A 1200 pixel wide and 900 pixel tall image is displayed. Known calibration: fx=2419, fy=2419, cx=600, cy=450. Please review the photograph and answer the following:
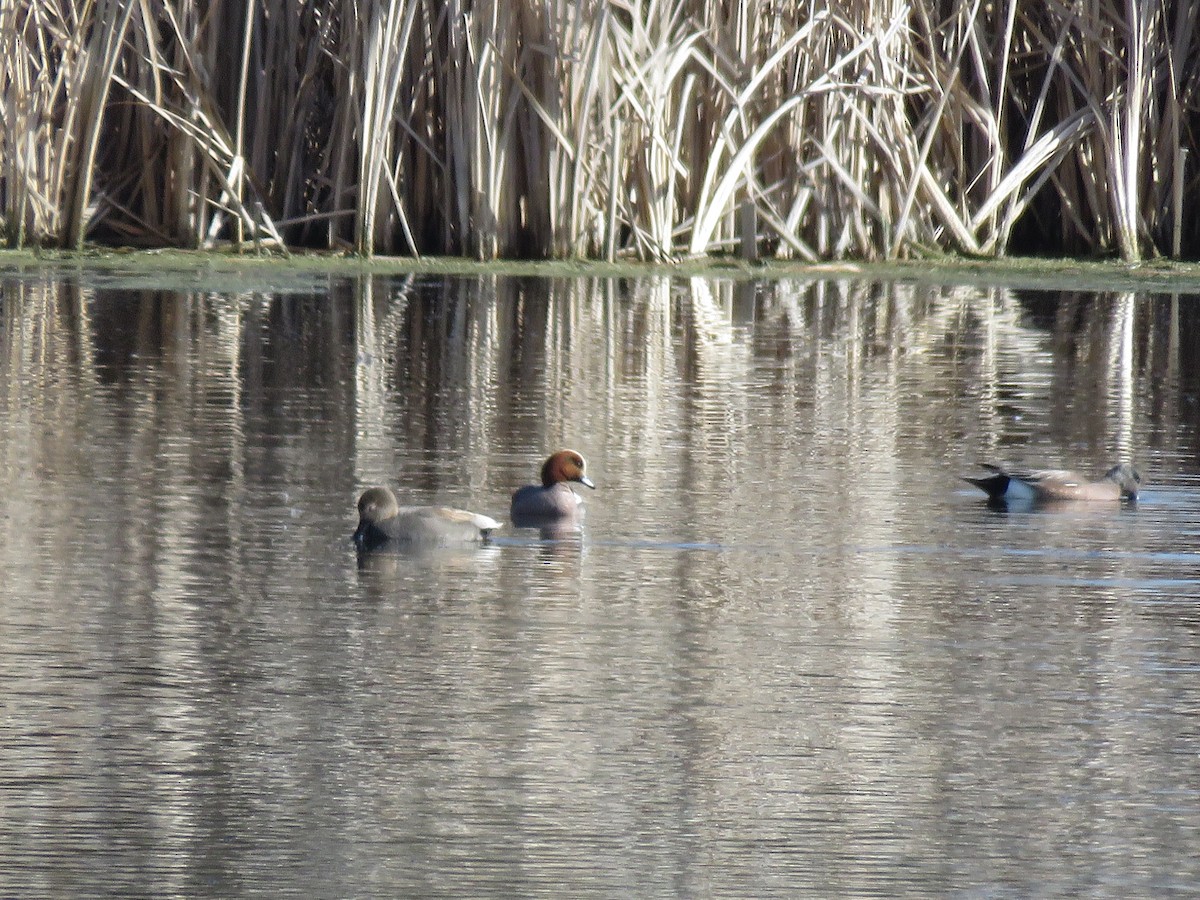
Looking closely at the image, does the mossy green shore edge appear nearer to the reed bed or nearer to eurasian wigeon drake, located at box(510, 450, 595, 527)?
the reed bed

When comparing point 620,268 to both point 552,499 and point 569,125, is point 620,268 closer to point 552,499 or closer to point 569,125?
point 569,125

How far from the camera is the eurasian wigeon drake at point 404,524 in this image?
5715mm

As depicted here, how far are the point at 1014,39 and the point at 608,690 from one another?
12164mm

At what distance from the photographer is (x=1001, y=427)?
27.0ft

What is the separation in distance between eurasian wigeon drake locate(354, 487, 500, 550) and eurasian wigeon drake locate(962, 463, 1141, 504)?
5.28 feet

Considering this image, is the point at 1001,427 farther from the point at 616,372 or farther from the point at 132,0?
the point at 132,0

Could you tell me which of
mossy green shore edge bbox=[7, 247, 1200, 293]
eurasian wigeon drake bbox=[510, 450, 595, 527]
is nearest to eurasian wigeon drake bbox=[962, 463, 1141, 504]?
eurasian wigeon drake bbox=[510, 450, 595, 527]

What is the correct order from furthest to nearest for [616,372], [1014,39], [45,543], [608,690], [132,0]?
1. [1014,39]
2. [132,0]
3. [616,372]
4. [45,543]
5. [608,690]

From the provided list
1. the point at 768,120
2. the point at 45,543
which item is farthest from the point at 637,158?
the point at 45,543

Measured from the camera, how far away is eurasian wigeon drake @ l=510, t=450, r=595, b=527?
20.0 feet

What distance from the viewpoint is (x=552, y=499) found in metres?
6.10

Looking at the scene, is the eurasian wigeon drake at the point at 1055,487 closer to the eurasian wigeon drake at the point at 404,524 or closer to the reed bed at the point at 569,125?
the eurasian wigeon drake at the point at 404,524

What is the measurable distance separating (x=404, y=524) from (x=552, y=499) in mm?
500

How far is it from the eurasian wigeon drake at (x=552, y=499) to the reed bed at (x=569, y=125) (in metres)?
6.91
